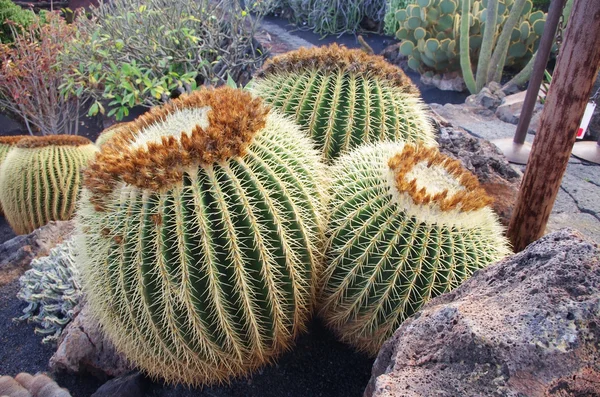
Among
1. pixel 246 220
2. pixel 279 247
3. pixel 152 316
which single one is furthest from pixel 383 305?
pixel 152 316

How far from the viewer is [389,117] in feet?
7.91

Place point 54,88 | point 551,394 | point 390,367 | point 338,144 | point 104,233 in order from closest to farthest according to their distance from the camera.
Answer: point 551,394, point 390,367, point 104,233, point 338,144, point 54,88

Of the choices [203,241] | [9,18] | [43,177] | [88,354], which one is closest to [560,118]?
[203,241]

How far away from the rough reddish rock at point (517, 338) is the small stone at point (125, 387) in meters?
1.12

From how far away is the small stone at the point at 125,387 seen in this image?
6.21 ft

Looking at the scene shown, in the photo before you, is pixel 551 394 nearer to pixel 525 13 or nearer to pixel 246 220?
pixel 246 220

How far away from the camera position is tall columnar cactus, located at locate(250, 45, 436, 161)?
92.7 inches

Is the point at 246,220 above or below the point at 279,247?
above

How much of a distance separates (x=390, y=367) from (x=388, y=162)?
88 cm

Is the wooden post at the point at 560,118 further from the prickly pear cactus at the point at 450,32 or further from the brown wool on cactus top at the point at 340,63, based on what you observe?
the prickly pear cactus at the point at 450,32

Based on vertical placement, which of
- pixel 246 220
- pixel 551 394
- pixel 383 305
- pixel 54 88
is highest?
pixel 551 394

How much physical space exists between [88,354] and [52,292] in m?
0.58

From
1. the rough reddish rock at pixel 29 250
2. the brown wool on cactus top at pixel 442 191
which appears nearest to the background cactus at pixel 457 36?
the brown wool on cactus top at pixel 442 191

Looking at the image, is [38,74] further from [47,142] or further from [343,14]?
[343,14]
